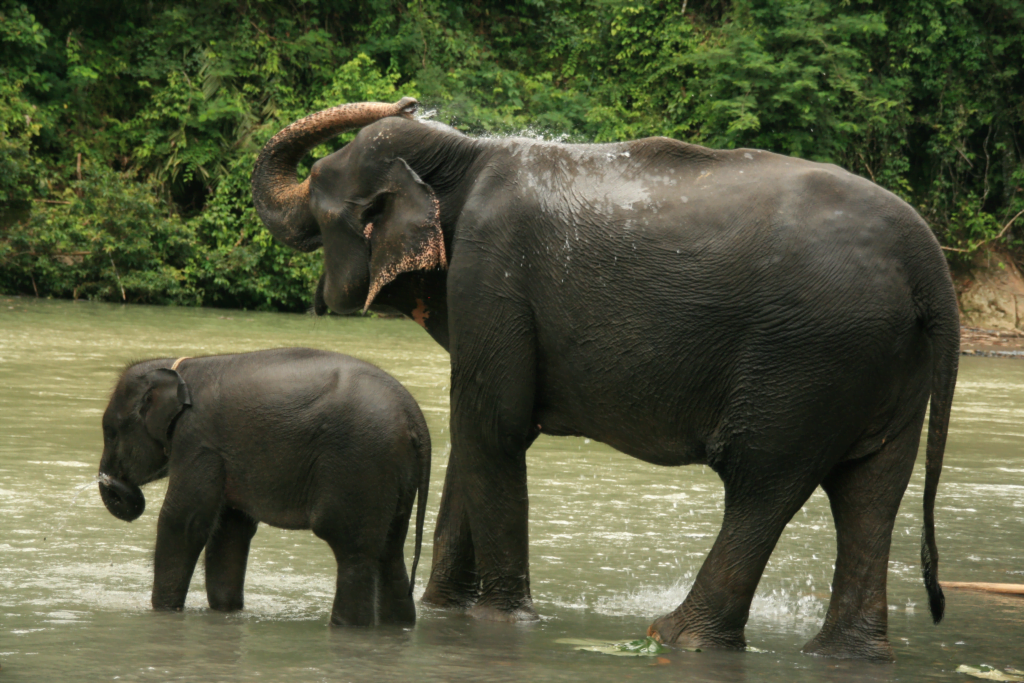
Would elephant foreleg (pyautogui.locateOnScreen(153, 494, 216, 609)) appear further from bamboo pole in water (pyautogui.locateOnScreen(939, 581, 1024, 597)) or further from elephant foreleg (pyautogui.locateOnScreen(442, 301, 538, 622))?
bamboo pole in water (pyautogui.locateOnScreen(939, 581, 1024, 597))

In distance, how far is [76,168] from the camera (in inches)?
853

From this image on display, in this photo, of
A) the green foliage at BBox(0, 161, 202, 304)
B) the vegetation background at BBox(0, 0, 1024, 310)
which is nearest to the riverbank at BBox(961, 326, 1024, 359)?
the vegetation background at BBox(0, 0, 1024, 310)

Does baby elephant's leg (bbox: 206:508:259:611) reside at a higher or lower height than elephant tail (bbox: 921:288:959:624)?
lower

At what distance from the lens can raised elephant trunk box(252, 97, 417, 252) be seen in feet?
15.6

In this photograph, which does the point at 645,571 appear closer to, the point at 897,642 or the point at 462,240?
the point at 897,642

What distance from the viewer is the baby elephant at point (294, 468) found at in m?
4.13

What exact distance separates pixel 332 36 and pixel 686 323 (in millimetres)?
22617

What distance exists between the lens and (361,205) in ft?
14.6

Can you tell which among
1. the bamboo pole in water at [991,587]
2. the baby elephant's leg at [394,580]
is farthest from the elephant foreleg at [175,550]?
the bamboo pole in water at [991,587]

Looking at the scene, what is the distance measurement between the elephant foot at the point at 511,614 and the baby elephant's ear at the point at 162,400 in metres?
1.33

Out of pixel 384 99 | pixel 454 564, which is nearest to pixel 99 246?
pixel 384 99

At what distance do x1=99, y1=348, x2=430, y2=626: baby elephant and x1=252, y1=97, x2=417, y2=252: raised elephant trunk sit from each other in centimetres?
65

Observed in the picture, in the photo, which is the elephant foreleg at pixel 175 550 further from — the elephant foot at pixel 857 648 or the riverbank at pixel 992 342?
the riverbank at pixel 992 342

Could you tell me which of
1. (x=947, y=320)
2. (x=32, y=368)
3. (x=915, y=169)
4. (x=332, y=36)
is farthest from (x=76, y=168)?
(x=947, y=320)
